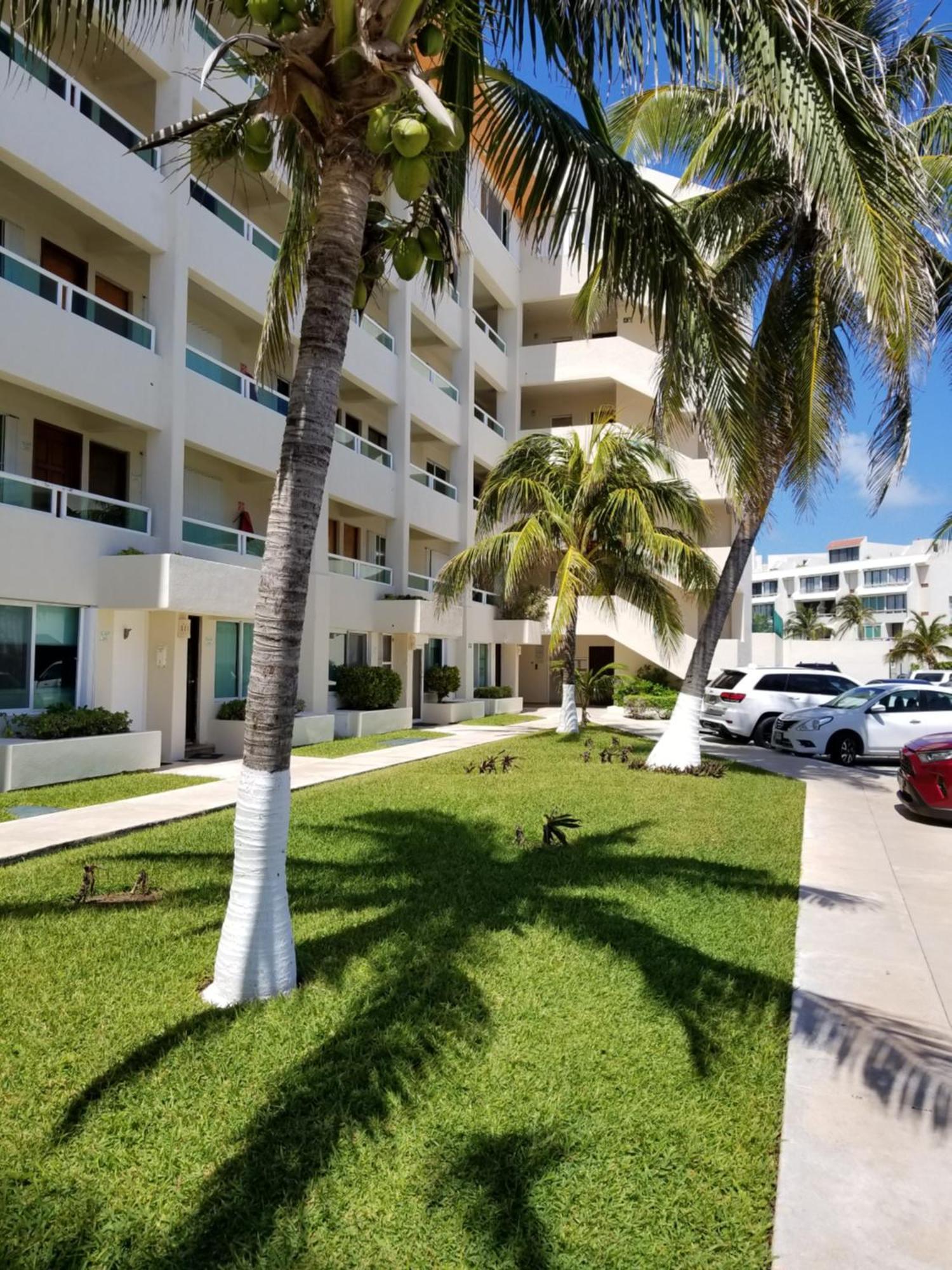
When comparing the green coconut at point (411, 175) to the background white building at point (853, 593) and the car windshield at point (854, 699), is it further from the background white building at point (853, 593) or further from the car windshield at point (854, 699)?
the background white building at point (853, 593)

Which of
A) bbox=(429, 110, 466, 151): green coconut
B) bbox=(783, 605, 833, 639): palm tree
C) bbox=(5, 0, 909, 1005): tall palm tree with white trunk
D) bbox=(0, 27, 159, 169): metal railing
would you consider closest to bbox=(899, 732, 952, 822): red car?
bbox=(5, 0, 909, 1005): tall palm tree with white trunk

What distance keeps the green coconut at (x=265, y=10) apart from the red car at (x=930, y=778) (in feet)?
32.1

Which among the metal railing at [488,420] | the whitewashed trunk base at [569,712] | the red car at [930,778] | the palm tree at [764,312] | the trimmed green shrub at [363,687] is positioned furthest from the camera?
the metal railing at [488,420]

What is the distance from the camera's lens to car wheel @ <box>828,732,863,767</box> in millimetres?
17016

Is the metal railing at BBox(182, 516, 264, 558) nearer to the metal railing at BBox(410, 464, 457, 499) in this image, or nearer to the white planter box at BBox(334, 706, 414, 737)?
the white planter box at BBox(334, 706, 414, 737)

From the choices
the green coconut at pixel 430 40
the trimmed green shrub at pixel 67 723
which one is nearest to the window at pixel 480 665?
the trimmed green shrub at pixel 67 723

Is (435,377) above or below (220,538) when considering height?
above

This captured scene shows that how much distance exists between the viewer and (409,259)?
17.3ft

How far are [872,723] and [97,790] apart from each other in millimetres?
13484

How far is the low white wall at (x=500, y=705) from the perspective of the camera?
27703 mm

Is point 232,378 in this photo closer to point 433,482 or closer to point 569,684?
point 569,684

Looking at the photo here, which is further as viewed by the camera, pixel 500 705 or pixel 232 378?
pixel 500 705

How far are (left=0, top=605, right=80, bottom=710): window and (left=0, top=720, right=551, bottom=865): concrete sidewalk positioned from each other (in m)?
1.75

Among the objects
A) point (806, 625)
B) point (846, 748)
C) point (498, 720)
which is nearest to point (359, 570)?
point (498, 720)
